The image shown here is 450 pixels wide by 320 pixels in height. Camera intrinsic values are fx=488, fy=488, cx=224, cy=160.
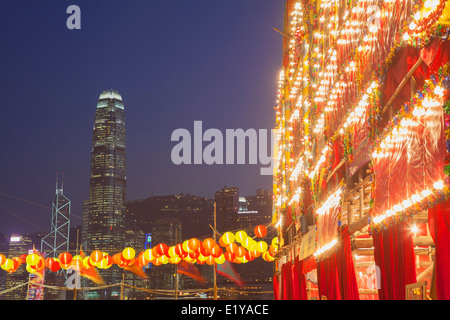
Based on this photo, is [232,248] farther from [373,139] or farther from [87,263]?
[373,139]

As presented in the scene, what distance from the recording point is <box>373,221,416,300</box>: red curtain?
244 inches

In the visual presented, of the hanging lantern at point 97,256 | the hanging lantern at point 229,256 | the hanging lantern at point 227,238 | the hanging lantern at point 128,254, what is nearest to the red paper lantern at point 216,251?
the hanging lantern at point 229,256

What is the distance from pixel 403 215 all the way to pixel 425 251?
5120 mm

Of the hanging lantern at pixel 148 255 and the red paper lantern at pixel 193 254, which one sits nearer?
the red paper lantern at pixel 193 254

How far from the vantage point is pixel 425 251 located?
10438mm

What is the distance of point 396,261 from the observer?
21.0 ft

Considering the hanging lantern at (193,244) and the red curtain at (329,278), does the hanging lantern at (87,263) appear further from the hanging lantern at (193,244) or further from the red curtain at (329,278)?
the red curtain at (329,278)

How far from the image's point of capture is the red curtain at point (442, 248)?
4.88 metres

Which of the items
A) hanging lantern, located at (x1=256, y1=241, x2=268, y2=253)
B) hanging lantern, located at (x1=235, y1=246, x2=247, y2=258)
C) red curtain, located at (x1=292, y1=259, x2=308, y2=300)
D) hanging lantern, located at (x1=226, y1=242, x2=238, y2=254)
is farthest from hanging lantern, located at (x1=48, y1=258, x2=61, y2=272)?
red curtain, located at (x1=292, y1=259, x2=308, y2=300)

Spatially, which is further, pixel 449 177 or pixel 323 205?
pixel 323 205

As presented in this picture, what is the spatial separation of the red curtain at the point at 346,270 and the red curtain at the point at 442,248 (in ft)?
11.3

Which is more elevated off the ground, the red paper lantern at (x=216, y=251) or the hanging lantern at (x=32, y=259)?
the red paper lantern at (x=216, y=251)
